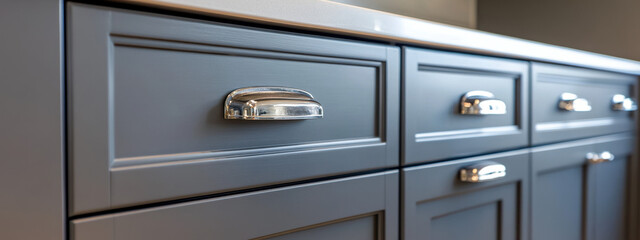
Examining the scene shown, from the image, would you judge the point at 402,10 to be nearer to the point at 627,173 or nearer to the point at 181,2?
the point at 627,173

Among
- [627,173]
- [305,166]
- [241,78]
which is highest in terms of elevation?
[241,78]

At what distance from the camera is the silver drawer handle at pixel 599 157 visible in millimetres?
978

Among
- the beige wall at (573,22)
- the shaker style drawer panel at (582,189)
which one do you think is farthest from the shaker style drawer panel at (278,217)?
the beige wall at (573,22)

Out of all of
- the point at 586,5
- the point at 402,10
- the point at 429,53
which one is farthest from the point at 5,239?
the point at 586,5

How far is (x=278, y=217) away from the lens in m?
0.49

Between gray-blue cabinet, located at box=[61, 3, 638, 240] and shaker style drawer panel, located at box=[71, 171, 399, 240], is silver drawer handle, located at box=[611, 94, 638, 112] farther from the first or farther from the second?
shaker style drawer panel, located at box=[71, 171, 399, 240]

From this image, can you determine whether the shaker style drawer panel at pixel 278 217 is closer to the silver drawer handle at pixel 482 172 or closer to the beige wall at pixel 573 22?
the silver drawer handle at pixel 482 172

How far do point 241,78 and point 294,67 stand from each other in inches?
2.7

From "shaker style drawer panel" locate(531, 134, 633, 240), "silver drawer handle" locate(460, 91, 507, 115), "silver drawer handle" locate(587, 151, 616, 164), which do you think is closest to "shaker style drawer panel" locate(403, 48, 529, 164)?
"silver drawer handle" locate(460, 91, 507, 115)

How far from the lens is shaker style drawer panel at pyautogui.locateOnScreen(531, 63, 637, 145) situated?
0.84 meters

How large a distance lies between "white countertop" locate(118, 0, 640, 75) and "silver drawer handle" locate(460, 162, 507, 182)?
185mm

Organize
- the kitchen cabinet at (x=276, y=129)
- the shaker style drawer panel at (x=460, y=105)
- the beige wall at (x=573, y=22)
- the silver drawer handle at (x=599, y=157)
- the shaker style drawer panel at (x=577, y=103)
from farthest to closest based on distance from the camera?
1. the beige wall at (x=573, y=22)
2. the silver drawer handle at (x=599, y=157)
3. the shaker style drawer panel at (x=577, y=103)
4. the shaker style drawer panel at (x=460, y=105)
5. the kitchen cabinet at (x=276, y=129)

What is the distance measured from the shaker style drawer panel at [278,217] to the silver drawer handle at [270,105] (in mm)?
89

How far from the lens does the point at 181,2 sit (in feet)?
1.31
